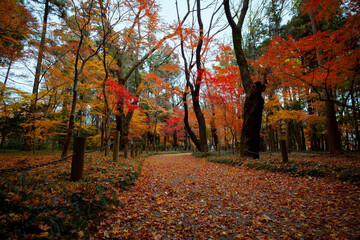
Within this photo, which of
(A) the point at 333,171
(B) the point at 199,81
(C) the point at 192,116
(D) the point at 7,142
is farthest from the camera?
(C) the point at 192,116

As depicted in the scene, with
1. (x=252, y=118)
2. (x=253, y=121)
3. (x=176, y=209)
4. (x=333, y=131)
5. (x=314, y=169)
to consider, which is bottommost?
(x=176, y=209)

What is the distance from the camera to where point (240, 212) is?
9.71 feet

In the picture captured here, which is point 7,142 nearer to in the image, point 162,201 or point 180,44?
point 180,44

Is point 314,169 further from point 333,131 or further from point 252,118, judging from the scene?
point 333,131

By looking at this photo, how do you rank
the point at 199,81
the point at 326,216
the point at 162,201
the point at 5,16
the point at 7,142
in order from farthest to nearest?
the point at 7,142 < the point at 199,81 < the point at 5,16 < the point at 162,201 < the point at 326,216

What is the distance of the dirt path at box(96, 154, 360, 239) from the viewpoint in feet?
7.57

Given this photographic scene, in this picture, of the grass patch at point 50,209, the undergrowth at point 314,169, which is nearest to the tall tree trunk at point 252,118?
the undergrowth at point 314,169

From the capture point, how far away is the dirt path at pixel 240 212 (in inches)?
90.8

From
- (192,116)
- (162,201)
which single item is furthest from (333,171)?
(192,116)

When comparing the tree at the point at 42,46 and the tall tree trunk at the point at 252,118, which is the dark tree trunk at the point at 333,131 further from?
the tree at the point at 42,46

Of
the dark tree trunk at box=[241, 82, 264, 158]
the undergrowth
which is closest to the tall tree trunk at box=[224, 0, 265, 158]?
the dark tree trunk at box=[241, 82, 264, 158]

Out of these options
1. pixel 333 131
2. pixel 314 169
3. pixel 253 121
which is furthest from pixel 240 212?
pixel 333 131

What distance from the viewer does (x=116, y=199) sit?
296 centimetres

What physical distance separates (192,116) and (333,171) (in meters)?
17.4
